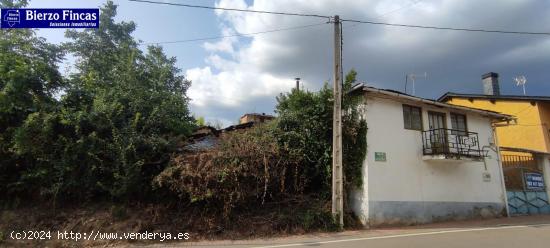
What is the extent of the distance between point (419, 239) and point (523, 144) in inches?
618

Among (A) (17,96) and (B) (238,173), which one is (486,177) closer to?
(B) (238,173)

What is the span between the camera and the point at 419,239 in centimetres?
962

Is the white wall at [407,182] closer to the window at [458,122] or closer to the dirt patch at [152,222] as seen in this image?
the window at [458,122]

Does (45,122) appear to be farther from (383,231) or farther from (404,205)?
(404,205)

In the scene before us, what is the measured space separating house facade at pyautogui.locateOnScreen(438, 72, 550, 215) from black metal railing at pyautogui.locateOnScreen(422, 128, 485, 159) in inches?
159

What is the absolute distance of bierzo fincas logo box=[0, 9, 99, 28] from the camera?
1046cm

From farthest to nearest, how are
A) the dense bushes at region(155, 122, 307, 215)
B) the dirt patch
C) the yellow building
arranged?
the yellow building → the dense bushes at region(155, 122, 307, 215) → the dirt patch

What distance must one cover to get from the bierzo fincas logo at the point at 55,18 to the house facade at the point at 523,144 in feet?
62.0

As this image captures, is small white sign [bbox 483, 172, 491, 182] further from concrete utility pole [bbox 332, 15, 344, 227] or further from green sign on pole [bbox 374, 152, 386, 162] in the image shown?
concrete utility pole [bbox 332, 15, 344, 227]

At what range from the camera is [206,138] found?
13984 millimetres

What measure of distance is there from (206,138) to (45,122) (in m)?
5.40

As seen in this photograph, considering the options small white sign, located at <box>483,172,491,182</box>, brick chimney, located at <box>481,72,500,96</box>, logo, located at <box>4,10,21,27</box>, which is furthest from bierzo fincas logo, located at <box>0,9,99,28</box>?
brick chimney, located at <box>481,72,500,96</box>

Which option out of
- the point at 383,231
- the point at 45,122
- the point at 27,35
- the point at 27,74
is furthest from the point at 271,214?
the point at 27,35

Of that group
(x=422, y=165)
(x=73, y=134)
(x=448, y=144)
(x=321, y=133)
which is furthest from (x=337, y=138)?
(x=73, y=134)
